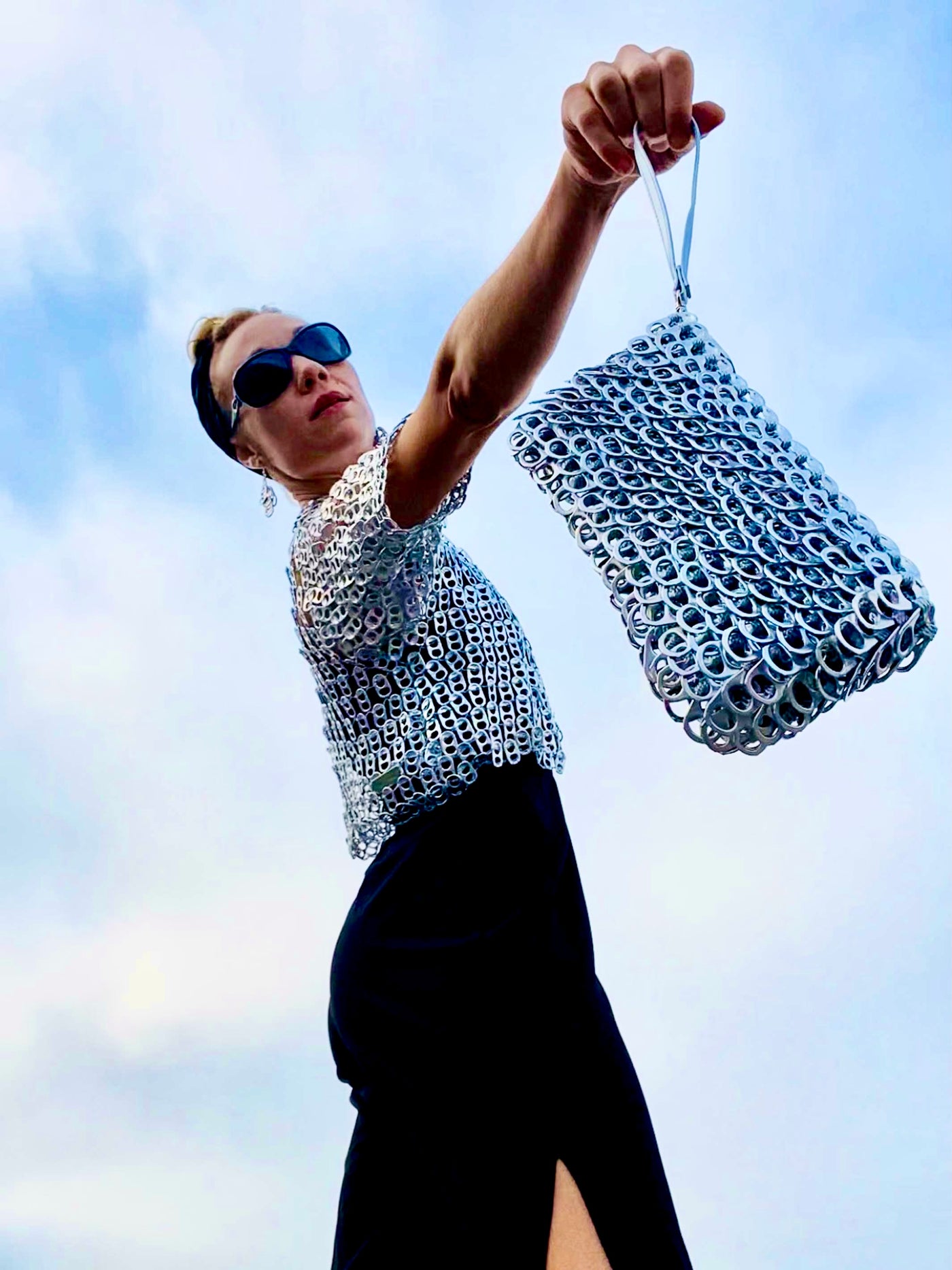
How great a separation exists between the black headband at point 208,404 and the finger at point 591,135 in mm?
1079

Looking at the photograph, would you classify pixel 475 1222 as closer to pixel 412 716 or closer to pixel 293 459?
pixel 412 716

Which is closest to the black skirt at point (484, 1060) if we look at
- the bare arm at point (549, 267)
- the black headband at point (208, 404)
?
the bare arm at point (549, 267)

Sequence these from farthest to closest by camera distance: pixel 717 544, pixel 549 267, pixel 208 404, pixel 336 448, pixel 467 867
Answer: pixel 208 404 < pixel 336 448 < pixel 467 867 < pixel 549 267 < pixel 717 544

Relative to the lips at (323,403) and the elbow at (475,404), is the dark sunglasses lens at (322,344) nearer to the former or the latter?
the lips at (323,403)

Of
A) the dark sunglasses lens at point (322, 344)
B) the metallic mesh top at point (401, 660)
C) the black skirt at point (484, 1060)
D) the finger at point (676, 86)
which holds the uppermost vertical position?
the dark sunglasses lens at point (322, 344)

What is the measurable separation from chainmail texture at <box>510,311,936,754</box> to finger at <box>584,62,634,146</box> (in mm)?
298

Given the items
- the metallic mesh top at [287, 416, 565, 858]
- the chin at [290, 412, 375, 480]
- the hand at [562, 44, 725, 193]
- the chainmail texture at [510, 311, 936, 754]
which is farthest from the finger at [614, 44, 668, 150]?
the chin at [290, 412, 375, 480]

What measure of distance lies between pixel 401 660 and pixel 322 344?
2.02 ft

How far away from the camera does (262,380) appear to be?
8.37ft

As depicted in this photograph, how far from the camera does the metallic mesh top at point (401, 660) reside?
2.21 m

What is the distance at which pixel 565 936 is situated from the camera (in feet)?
7.23

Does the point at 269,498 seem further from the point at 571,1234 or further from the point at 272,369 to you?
the point at 571,1234

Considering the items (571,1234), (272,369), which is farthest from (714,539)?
(272,369)

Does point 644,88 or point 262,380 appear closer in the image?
point 644,88
